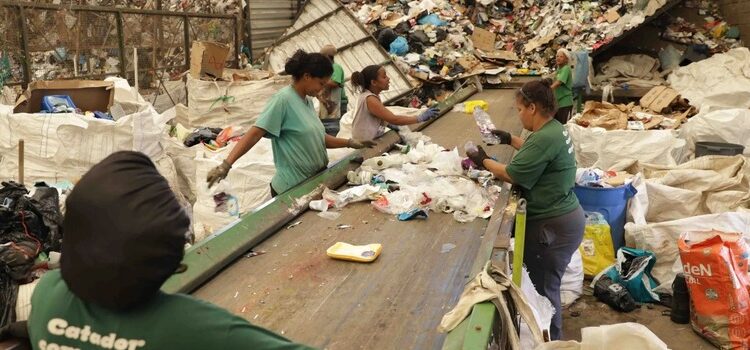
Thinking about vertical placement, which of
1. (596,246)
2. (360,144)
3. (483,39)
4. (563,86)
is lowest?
(596,246)

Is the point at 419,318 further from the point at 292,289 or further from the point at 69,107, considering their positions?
the point at 69,107

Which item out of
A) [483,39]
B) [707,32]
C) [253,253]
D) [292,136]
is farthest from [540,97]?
[483,39]

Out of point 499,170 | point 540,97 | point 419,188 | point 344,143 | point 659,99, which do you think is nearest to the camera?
point 540,97

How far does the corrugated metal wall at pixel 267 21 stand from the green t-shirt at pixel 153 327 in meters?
9.89

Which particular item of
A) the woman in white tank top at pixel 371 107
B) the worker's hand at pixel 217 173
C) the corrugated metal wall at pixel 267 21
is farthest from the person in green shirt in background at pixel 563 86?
the corrugated metal wall at pixel 267 21

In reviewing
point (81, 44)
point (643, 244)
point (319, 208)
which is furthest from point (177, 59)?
point (643, 244)

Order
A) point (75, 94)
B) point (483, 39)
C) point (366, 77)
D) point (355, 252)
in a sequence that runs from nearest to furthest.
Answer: point (355, 252) < point (366, 77) < point (75, 94) < point (483, 39)

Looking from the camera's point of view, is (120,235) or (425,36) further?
(425,36)

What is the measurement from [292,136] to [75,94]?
3.34 metres

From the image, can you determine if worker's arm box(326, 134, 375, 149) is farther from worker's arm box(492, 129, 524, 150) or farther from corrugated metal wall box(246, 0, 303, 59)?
corrugated metal wall box(246, 0, 303, 59)

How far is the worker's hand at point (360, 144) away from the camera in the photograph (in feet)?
13.2

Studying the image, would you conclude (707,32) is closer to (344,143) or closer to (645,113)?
(645,113)

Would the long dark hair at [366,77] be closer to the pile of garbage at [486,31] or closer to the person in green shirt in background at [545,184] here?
the person in green shirt in background at [545,184]

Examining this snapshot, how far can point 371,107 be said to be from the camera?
14.4ft
